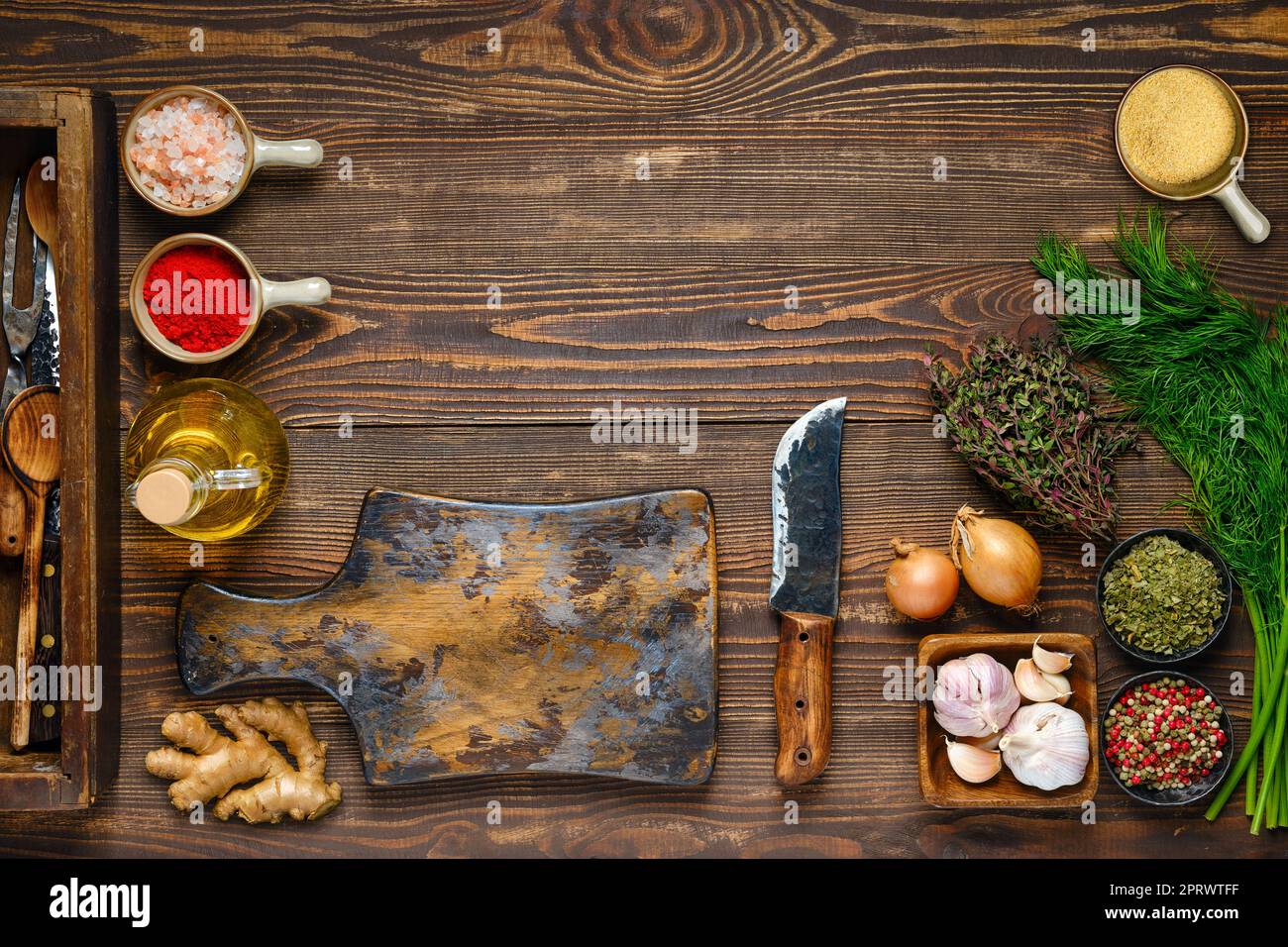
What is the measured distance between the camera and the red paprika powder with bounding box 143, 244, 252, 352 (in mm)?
1568

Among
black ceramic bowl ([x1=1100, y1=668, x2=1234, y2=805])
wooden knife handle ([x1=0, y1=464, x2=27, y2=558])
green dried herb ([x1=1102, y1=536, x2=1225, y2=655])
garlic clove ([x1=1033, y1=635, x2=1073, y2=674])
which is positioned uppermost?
wooden knife handle ([x1=0, y1=464, x2=27, y2=558])

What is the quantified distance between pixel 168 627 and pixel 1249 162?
6.78 ft

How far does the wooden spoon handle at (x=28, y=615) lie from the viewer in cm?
155

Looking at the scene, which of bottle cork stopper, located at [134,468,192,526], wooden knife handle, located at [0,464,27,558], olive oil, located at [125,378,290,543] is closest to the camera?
bottle cork stopper, located at [134,468,192,526]

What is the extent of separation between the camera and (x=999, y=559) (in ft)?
5.14

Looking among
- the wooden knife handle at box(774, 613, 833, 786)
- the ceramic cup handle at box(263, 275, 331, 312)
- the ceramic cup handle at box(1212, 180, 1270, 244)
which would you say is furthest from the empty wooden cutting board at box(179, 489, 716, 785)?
the ceramic cup handle at box(1212, 180, 1270, 244)

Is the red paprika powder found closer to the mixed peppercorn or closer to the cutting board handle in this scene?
the cutting board handle

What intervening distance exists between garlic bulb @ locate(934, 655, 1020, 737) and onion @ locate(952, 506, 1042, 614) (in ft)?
0.37

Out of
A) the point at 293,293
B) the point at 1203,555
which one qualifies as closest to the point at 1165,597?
the point at 1203,555

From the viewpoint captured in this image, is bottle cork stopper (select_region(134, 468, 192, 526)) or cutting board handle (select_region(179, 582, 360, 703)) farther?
cutting board handle (select_region(179, 582, 360, 703))

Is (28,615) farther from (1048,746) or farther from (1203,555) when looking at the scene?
(1203,555)

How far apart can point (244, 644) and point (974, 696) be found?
1.22 meters

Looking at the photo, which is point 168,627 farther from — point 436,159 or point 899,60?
point 899,60

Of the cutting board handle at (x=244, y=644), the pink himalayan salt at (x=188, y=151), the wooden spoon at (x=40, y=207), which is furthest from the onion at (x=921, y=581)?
the wooden spoon at (x=40, y=207)
